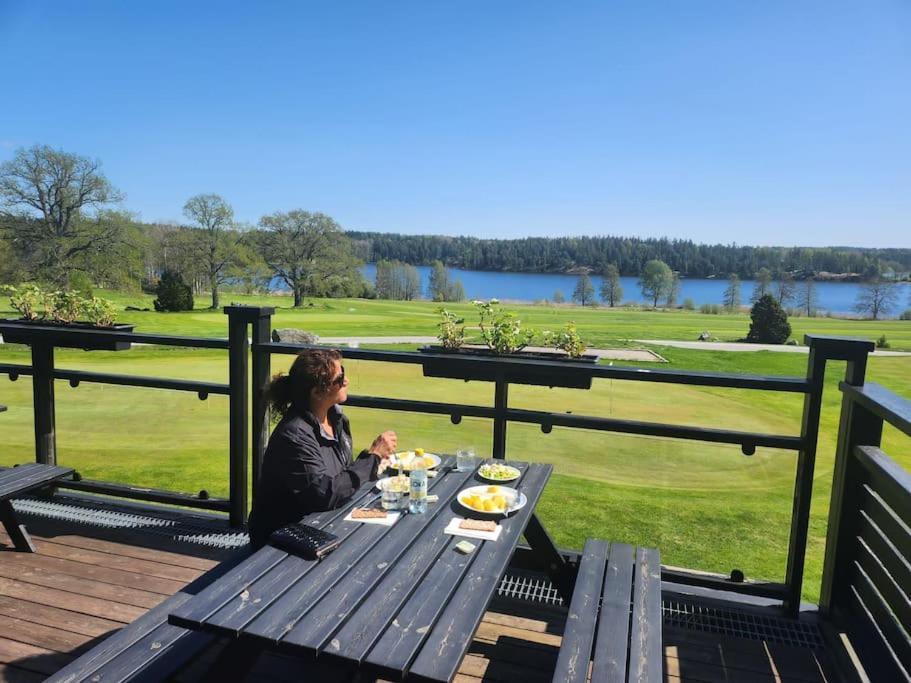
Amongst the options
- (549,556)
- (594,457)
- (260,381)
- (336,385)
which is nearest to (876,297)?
(594,457)

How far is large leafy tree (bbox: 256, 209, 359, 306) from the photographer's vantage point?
52.5m

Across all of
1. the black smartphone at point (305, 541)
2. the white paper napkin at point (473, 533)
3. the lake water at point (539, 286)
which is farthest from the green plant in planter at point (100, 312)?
the lake water at point (539, 286)

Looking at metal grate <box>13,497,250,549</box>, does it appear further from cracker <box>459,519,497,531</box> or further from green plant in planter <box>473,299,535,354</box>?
cracker <box>459,519,497,531</box>

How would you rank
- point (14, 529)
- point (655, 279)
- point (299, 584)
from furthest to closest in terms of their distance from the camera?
point (655, 279) → point (14, 529) → point (299, 584)

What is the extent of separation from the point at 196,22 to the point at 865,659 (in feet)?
88.1

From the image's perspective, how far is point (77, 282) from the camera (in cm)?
Answer: 3866

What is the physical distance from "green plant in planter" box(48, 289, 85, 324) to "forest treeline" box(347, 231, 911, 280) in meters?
55.0

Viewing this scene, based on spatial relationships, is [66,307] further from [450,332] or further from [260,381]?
[450,332]

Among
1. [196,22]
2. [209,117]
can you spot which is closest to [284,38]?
[196,22]

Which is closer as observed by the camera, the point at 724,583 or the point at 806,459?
the point at 806,459

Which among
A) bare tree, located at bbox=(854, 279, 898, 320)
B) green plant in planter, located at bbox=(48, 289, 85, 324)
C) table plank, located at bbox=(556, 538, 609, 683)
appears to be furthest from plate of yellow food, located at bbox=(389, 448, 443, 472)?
bare tree, located at bbox=(854, 279, 898, 320)

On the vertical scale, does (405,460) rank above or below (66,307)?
below

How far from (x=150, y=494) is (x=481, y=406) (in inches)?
85.4

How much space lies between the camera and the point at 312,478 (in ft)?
6.95
